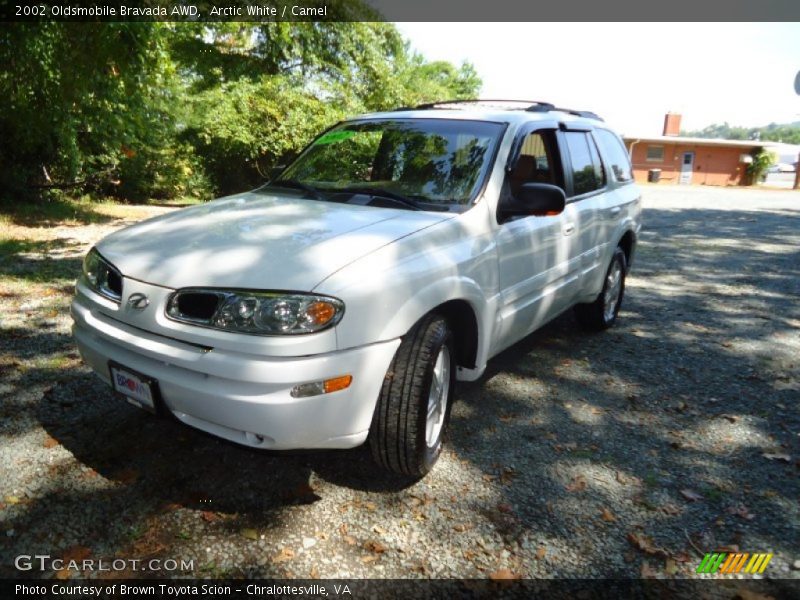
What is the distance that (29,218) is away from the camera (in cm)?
1066

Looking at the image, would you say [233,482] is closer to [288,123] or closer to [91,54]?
[91,54]

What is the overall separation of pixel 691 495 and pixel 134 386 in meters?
2.74

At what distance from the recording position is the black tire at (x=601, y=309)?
528cm

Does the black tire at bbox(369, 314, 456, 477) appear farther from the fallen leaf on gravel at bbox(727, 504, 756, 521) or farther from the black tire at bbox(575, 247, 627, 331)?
the black tire at bbox(575, 247, 627, 331)

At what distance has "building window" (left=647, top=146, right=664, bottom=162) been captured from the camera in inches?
1535

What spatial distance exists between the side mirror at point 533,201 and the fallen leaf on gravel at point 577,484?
4.75ft

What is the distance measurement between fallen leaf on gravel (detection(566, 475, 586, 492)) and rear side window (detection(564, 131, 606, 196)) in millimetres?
2127

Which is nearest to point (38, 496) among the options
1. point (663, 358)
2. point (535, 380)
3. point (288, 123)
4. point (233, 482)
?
point (233, 482)

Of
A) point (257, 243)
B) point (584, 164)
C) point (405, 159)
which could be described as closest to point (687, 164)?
point (584, 164)

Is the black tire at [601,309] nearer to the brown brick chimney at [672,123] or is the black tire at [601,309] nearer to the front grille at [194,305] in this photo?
the front grille at [194,305]

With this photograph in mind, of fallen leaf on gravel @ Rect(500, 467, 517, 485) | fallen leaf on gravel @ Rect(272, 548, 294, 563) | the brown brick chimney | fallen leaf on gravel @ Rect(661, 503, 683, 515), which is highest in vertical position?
the brown brick chimney

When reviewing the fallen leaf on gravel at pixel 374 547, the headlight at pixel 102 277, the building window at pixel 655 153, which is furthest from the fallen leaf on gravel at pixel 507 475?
the building window at pixel 655 153

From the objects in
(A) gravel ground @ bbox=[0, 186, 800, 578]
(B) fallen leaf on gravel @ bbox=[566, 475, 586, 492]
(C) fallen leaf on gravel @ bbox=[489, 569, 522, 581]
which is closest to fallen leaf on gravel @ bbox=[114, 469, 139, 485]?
(A) gravel ground @ bbox=[0, 186, 800, 578]

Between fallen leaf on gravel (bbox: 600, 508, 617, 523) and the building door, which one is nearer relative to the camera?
fallen leaf on gravel (bbox: 600, 508, 617, 523)
